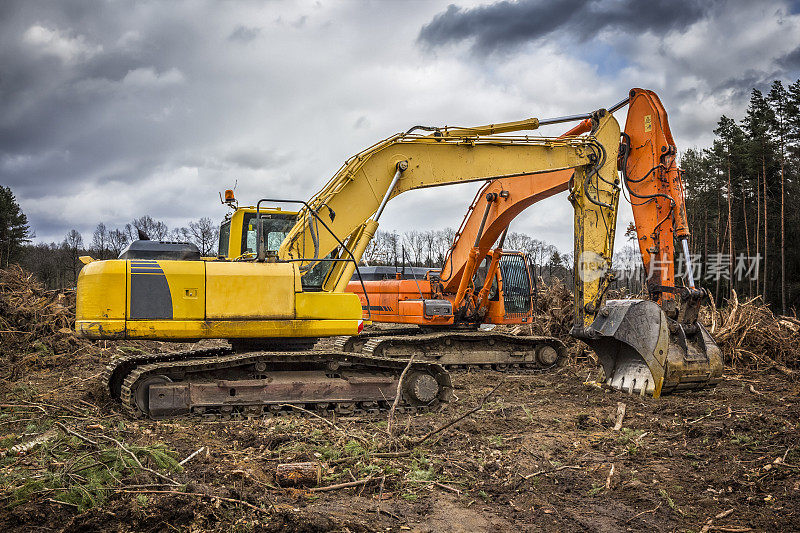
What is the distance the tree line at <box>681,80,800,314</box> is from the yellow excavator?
78.8ft

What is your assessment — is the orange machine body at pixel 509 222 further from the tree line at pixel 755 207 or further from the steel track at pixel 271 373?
the tree line at pixel 755 207

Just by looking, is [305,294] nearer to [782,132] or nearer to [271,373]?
[271,373]

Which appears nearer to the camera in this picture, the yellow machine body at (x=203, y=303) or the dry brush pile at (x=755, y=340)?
the yellow machine body at (x=203, y=303)

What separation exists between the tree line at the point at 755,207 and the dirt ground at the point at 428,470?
2624cm

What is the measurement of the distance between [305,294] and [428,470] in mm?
2516

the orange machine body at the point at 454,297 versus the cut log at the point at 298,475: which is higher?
the orange machine body at the point at 454,297

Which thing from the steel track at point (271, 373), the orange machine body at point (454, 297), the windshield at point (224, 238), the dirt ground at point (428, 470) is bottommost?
the dirt ground at point (428, 470)

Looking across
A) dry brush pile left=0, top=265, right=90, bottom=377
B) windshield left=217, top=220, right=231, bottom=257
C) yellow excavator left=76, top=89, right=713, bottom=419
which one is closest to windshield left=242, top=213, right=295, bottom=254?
yellow excavator left=76, top=89, right=713, bottom=419

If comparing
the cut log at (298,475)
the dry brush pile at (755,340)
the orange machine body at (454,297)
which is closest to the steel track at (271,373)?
the cut log at (298,475)

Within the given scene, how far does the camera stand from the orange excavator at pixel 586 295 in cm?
777

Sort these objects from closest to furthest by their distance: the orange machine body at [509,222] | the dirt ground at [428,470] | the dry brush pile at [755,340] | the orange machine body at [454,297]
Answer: the dirt ground at [428,470]
the orange machine body at [509,222]
the dry brush pile at [755,340]
the orange machine body at [454,297]

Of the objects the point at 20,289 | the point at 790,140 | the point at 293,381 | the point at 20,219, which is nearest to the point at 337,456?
the point at 293,381

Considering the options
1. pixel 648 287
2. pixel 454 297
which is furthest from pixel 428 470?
pixel 454 297

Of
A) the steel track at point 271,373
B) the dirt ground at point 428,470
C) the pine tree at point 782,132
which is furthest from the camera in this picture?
the pine tree at point 782,132
